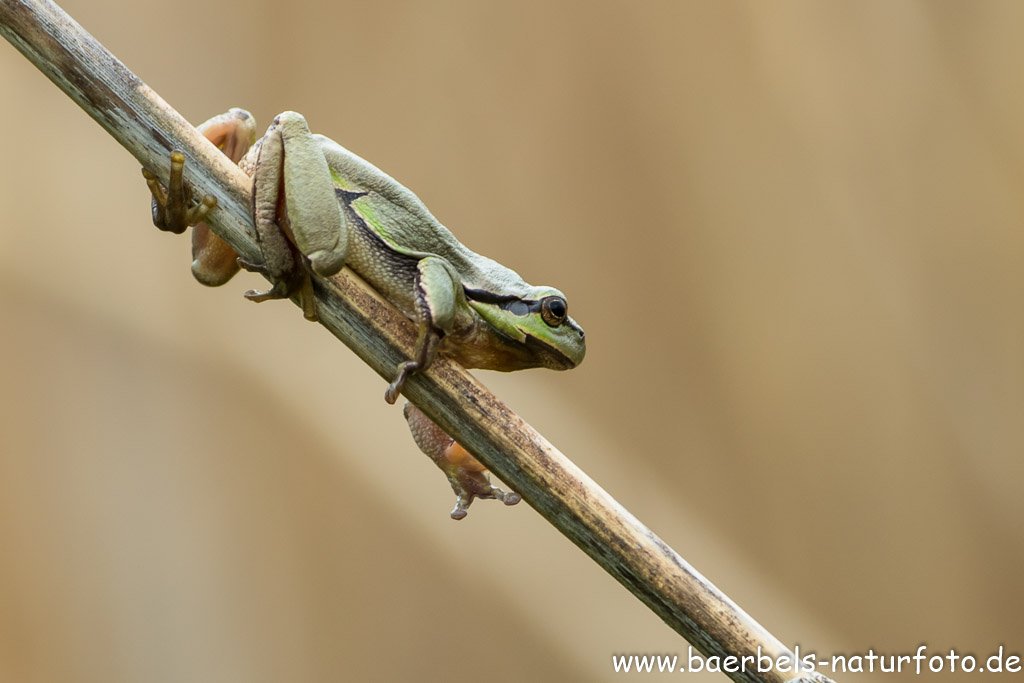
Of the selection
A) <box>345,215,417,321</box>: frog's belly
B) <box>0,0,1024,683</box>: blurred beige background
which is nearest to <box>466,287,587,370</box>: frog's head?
<box>345,215,417,321</box>: frog's belly

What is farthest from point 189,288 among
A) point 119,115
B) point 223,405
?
point 119,115

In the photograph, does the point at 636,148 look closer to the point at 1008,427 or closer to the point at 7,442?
the point at 1008,427

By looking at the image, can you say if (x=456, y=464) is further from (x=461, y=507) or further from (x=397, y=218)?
(x=397, y=218)

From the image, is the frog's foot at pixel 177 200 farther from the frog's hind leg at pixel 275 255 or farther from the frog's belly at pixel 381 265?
the frog's belly at pixel 381 265

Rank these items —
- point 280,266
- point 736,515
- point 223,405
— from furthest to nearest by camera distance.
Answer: point 736,515 < point 223,405 < point 280,266

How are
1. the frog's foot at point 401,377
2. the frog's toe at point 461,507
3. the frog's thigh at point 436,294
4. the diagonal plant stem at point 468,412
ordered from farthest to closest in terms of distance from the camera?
the frog's toe at point 461,507
the frog's thigh at point 436,294
the frog's foot at point 401,377
the diagonal plant stem at point 468,412

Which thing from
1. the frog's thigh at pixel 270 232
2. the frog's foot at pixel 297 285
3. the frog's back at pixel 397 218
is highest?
the frog's back at pixel 397 218

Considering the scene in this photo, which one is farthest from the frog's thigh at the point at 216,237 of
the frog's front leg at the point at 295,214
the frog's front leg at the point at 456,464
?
the frog's front leg at the point at 456,464

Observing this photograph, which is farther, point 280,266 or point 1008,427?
point 1008,427
